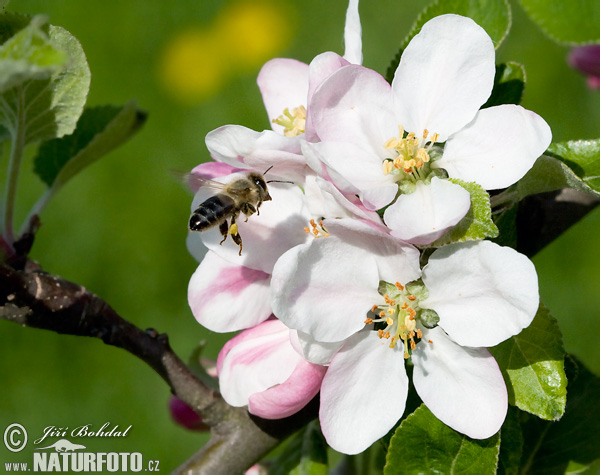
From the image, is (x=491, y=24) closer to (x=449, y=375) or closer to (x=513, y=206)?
(x=513, y=206)

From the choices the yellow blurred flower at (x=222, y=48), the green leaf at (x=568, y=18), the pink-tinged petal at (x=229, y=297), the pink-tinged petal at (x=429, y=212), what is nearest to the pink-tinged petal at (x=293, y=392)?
the pink-tinged petal at (x=229, y=297)

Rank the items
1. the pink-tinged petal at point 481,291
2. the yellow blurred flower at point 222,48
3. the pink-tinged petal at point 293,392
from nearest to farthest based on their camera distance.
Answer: the pink-tinged petal at point 481,291 < the pink-tinged petal at point 293,392 < the yellow blurred flower at point 222,48

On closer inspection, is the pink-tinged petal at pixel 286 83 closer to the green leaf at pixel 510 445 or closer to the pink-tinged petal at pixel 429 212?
the pink-tinged petal at pixel 429 212

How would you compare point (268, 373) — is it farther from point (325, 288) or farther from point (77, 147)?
point (77, 147)

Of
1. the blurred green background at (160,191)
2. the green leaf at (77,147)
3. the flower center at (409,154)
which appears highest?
the green leaf at (77,147)

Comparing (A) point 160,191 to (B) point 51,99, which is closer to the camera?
(B) point 51,99

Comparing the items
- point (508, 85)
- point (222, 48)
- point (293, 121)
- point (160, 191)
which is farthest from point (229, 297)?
point (222, 48)

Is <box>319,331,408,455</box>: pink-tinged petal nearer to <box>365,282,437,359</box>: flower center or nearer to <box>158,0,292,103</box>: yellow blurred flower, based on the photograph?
<box>365,282,437,359</box>: flower center
